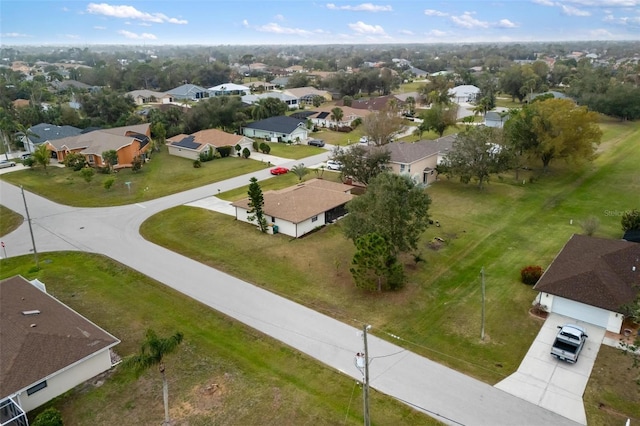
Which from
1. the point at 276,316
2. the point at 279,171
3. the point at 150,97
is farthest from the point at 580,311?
the point at 150,97

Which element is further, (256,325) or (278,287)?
(278,287)

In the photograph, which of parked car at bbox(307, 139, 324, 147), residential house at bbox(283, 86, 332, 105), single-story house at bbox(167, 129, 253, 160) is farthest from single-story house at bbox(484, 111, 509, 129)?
residential house at bbox(283, 86, 332, 105)

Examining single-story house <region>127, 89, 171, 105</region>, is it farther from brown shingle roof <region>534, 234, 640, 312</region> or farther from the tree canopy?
brown shingle roof <region>534, 234, 640, 312</region>

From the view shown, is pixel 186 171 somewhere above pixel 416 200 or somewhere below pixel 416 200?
below

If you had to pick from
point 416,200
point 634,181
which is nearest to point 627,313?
point 416,200

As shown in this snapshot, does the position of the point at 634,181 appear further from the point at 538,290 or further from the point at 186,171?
the point at 186,171

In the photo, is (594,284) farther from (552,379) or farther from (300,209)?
(300,209)
